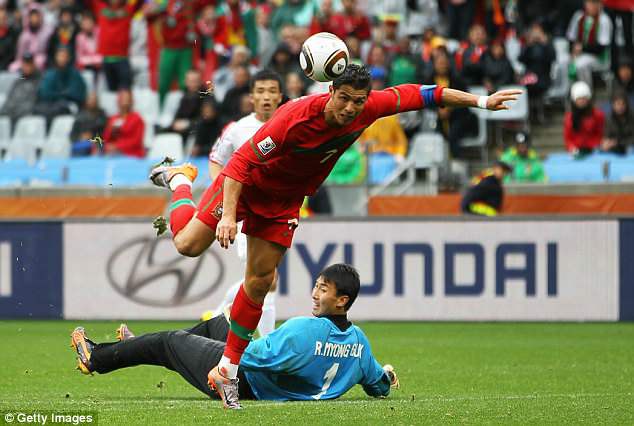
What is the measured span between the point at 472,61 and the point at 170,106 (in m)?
5.07

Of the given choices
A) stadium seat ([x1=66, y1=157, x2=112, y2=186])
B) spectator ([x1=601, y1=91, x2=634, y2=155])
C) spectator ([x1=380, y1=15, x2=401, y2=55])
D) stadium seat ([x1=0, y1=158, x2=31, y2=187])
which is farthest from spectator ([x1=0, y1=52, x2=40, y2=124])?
spectator ([x1=601, y1=91, x2=634, y2=155])

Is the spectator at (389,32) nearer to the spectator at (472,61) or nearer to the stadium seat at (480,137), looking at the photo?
the spectator at (472,61)

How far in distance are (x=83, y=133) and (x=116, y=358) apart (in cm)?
1260

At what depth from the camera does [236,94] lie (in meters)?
19.3

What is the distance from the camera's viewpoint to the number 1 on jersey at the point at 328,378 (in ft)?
26.6

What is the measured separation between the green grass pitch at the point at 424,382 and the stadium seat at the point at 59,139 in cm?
520

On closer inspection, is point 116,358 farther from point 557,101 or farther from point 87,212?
point 557,101

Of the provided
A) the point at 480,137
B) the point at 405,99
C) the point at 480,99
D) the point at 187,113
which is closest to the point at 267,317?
the point at 405,99

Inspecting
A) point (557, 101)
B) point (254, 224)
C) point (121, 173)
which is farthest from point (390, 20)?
point (254, 224)

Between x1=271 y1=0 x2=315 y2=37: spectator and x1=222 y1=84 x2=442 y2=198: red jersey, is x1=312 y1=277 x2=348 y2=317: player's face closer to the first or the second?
x1=222 y1=84 x2=442 y2=198: red jersey

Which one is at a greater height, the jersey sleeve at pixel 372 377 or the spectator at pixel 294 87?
the spectator at pixel 294 87

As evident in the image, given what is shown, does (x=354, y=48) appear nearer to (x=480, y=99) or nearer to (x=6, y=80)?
(x=6, y=80)

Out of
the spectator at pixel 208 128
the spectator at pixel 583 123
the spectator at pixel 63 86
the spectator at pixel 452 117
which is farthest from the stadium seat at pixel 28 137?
the spectator at pixel 583 123

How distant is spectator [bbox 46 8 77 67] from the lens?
2277cm
